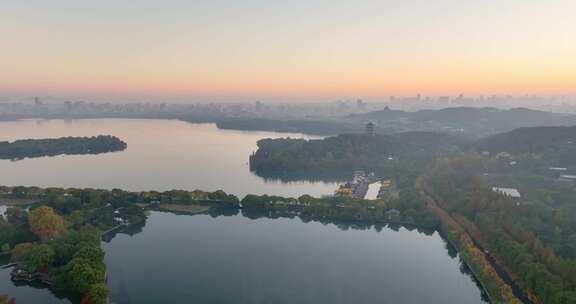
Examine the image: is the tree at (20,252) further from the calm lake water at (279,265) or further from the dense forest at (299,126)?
the dense forest at (299,126)

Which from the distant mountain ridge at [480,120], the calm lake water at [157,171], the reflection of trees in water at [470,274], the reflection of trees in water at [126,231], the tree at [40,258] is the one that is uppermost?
the distant mountain ridge at [480,120]

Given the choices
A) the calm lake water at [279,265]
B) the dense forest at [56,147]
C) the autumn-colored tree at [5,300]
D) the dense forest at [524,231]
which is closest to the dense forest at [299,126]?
the dense forest at [56,147]

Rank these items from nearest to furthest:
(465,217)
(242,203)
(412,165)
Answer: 1. (465,217)
2. (242,203)
3. (412,165)

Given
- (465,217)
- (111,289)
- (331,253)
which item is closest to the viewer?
(111,289)

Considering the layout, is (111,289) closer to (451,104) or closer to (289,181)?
(289,181)

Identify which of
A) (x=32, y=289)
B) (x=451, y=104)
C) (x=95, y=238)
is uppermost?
(x=451, y=104)

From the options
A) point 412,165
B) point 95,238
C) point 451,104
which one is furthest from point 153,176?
point 451,104

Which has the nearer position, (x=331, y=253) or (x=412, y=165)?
(x=331, y=253)
